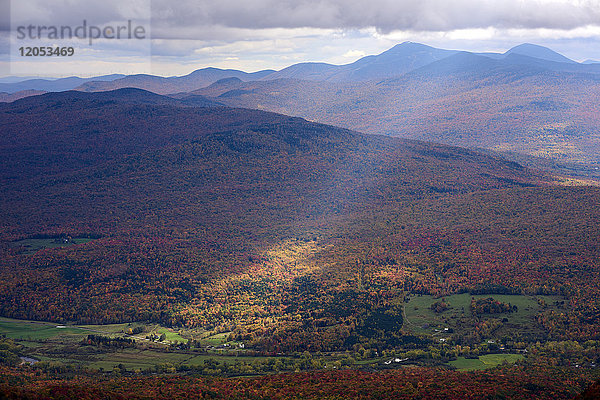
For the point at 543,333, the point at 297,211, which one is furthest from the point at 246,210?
the point at 543,333

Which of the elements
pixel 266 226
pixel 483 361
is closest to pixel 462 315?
pixel 483 361

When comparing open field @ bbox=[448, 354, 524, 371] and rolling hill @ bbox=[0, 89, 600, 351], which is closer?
open field @ bbox=[448, 354, 524, 371]

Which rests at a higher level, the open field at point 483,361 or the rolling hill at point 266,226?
the rolling hill at point 266,226

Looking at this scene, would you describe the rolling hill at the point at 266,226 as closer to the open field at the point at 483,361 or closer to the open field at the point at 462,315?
the open field at the point at 462,315

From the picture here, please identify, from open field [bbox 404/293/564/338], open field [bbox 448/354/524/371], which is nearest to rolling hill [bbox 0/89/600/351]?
open field [bbox 404/293/564/338]

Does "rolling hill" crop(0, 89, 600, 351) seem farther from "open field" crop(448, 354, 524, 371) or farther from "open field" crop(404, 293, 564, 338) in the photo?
"open field" crop(448, 354, 524, 371)

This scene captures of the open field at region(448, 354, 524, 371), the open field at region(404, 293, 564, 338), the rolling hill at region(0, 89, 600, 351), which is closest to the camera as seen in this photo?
the open field at region(448, 354, 524, 371)

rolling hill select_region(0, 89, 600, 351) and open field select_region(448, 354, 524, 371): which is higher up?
rolling hill select_region(0, 89, 600, 351)

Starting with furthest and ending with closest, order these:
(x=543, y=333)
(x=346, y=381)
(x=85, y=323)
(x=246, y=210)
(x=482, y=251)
A: 1. (x=246, y=210)
2. (x=482, y=251)
3. (x=85, y=323)
4. (x=543, y=333)
5. (x=346, y=381)

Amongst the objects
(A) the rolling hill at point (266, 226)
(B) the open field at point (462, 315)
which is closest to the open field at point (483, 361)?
(A) the rolling hill at point (266, 226)

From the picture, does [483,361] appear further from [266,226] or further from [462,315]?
[266,226]

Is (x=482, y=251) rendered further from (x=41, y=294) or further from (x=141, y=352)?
(x=41, y=294)
